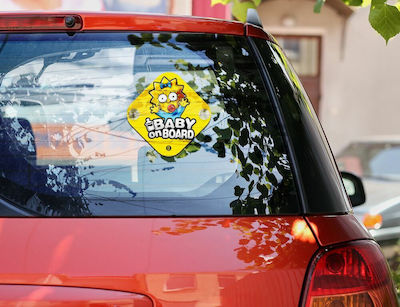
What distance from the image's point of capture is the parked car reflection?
7.32 metres

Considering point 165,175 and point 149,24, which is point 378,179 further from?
point 165,175

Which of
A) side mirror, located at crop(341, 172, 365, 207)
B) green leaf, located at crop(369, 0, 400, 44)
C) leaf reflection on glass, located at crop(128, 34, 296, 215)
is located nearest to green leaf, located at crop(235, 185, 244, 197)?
leaf reflection on glass, located at crop(128, 34, 296, 215)

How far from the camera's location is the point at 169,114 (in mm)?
2102

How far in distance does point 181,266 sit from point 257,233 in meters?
0.22

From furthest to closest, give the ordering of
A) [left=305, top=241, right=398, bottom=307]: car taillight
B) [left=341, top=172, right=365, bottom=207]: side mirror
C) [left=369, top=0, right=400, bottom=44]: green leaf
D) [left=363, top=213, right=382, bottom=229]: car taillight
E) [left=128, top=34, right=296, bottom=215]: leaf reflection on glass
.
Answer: [left=363, top=213, right=382, bottom=229]: car taillight
[left=369, top=0, right=400, bottom=44]: green leaf
[left=341, top=172, right=365, bottom=207]: side mirror
[left=128, top=34, right=296, bottom=215]: leaf reflection on glass
[left=305, top=241, right=398, bottom=307]: car taillight

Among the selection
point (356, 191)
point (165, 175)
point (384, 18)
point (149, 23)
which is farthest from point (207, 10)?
point (165, 175)

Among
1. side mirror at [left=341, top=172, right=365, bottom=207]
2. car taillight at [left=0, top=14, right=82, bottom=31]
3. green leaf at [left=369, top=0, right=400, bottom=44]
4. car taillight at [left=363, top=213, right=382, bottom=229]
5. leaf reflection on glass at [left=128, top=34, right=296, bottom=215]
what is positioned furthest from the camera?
car taillight at [left=363, top=213, right=382, bottom=229]

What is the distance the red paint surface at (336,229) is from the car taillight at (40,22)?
2.91 ft

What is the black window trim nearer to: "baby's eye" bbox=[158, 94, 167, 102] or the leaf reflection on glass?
the leaf reflection on glass

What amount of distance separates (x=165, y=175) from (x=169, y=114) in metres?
0.19

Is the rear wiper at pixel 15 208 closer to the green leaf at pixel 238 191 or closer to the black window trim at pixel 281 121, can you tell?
the green leaf at pixel 238 191

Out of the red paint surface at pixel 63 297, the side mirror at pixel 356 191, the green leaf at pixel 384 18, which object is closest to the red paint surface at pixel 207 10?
the green leaf at pixel 384 18

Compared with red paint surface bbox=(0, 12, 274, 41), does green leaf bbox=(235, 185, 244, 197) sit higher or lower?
lower

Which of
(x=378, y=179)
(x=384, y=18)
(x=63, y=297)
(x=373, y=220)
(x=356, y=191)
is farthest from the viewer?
(x=378, y=179)
